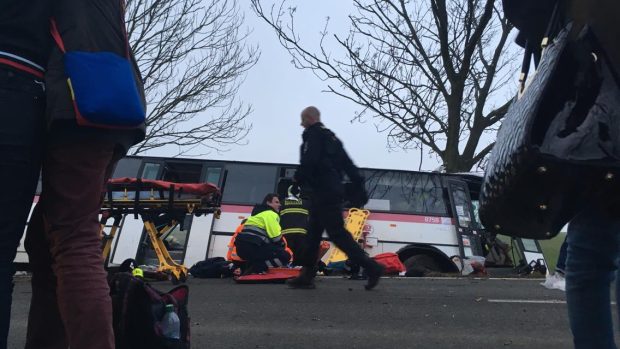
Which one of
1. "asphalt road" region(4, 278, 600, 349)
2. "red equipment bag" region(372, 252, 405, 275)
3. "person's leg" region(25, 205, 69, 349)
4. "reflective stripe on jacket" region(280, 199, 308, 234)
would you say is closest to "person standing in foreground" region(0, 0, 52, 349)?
"person's leg" region(25, 205, 69, 349)

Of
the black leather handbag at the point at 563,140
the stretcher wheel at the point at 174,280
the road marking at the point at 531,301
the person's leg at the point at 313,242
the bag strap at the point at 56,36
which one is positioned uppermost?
the bag strap at the point at 56,36

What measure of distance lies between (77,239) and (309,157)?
5.02 meters

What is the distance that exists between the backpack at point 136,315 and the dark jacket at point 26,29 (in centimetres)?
91

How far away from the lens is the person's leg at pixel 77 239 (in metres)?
1.96

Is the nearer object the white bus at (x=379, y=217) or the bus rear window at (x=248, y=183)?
the white bus at (x=379, y=217)

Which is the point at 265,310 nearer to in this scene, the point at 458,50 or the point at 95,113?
the point at 95,113

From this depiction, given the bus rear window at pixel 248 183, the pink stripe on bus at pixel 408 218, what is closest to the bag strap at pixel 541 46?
the pink stripe on bus at pixel 408 218

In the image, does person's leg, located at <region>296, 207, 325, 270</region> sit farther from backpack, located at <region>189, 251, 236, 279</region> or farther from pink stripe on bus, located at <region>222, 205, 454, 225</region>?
pink stripe on bus, located at <region>222, 205, 454, 225</region>

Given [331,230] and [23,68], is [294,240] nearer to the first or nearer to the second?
[331,230]

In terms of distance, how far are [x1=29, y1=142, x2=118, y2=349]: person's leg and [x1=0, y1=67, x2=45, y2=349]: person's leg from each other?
0.08m

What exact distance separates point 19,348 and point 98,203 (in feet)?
6.42

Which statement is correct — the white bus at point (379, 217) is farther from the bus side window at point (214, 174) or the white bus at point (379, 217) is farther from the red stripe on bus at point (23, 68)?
the red stripe on bus at point (23, 68)

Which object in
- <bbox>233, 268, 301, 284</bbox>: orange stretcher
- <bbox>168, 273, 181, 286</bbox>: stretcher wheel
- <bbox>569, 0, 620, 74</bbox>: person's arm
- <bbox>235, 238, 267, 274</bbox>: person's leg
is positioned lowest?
<bbox>168, 273, 181, 286</bbox>: stretcher wheel

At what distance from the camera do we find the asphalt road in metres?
3.85
